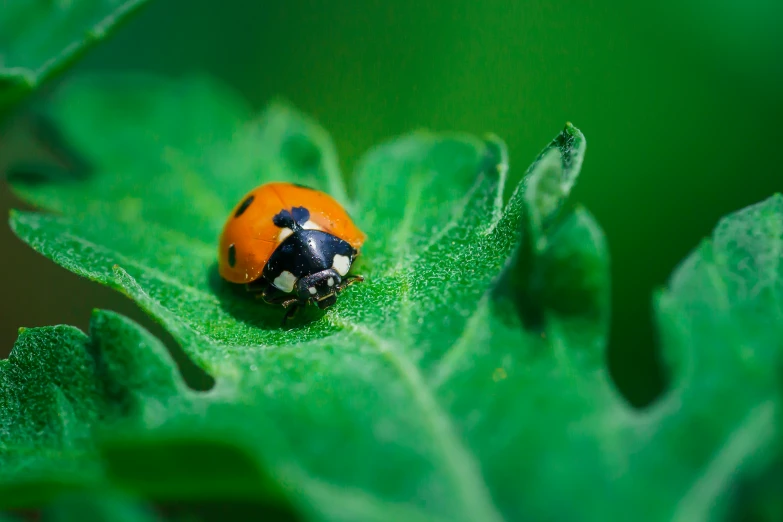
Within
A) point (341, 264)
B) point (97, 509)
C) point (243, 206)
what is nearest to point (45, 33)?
point (243, 206)

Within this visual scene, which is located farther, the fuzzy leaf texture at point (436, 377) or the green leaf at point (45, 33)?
the green leaf at point (45, 33)

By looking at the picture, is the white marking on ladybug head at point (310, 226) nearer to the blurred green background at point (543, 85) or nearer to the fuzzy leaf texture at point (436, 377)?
the fuzzy leaf texture at point (436, 377)

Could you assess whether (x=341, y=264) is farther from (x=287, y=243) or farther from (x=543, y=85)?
(x=543, y=85)

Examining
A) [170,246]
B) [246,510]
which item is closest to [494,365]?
[246,510]

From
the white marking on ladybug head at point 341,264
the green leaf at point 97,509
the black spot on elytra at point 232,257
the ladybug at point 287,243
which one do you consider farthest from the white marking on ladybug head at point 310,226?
the green leaf at point 97,509

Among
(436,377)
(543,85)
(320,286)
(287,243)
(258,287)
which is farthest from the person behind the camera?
(543,85)

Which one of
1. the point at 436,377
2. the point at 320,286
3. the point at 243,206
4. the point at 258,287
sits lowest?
the point at 436,377

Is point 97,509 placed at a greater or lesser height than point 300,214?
lesser
